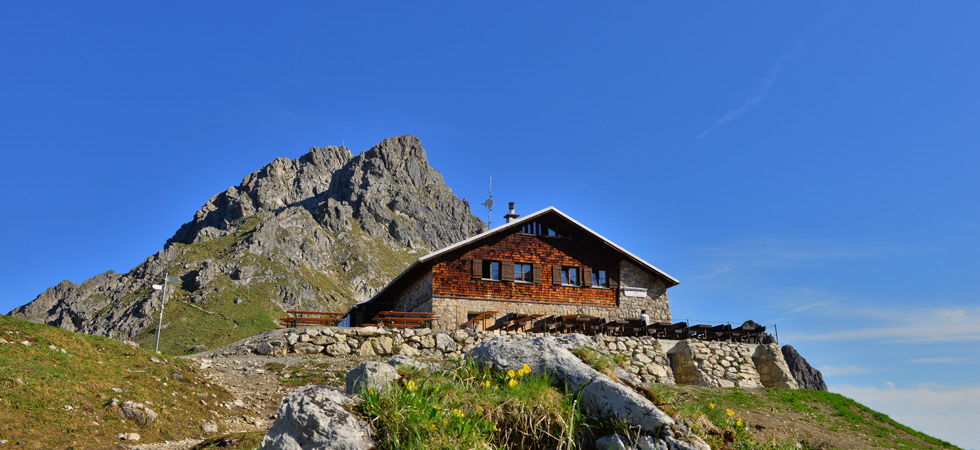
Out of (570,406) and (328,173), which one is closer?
(570,406)

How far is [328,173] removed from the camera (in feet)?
636

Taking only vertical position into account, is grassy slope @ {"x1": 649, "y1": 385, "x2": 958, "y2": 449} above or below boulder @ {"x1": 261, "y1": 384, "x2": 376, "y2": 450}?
below

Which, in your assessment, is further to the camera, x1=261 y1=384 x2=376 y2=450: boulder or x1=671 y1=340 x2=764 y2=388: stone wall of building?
x1=671 y1=340 x2=764 y2=388: stone wall of building

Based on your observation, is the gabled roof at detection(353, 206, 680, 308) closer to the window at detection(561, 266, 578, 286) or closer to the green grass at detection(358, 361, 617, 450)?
the window at detection(561, 266, 578, 286)

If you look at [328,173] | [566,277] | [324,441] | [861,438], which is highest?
[328,173]

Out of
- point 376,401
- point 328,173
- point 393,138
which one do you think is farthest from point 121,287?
point 376,401

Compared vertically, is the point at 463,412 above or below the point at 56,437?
above

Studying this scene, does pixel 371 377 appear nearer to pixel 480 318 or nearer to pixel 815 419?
pixel 815 419

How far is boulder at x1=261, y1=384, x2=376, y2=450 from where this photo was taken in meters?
5.68

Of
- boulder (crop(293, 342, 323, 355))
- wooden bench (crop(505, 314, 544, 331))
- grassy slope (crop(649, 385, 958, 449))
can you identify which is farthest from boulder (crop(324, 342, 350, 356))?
grassy slope (crop(649, 385, 958, 449))

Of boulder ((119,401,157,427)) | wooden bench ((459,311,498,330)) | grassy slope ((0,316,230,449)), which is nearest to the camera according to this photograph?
grassy slope ((0,316,230,449))

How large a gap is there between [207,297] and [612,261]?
90807 millimetres

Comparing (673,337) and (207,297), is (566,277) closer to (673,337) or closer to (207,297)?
(673,337)

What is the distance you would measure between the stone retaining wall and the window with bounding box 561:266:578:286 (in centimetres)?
518
